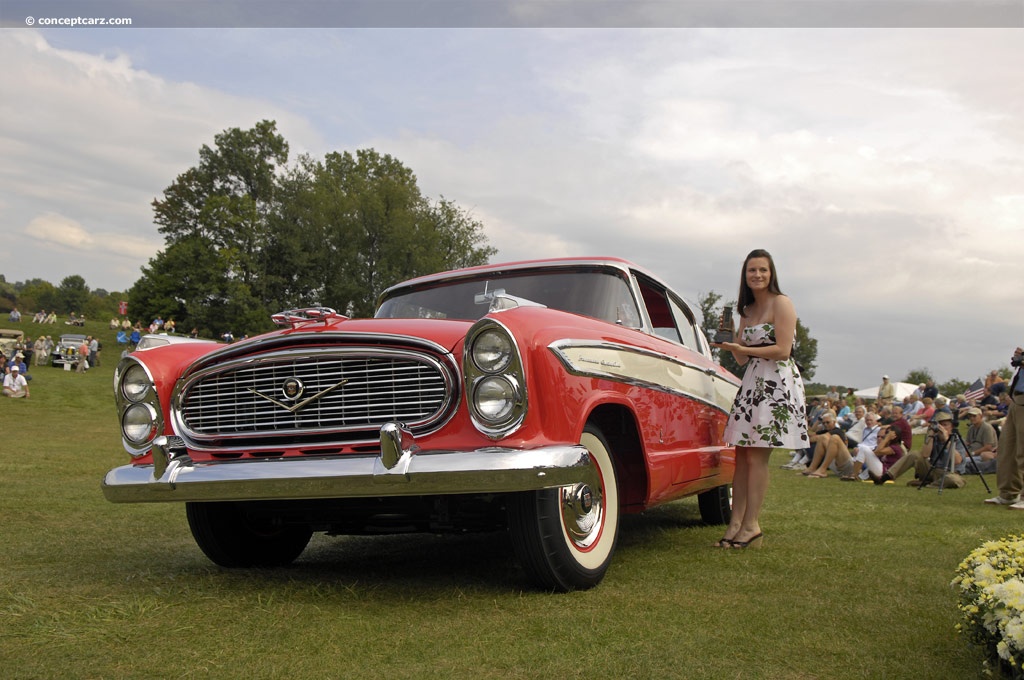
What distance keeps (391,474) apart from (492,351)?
65 centimetres

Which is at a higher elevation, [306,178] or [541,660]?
[306,178]

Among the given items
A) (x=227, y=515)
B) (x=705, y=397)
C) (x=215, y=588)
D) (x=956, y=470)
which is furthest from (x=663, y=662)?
(x=956, y=470)

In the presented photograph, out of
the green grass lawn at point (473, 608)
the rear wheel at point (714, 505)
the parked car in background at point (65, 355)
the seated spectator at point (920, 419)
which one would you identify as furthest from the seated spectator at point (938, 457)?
the parked car in background at point (65, 355)

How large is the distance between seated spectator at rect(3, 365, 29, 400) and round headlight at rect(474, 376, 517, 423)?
24785 mm

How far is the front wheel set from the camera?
11.8 feet

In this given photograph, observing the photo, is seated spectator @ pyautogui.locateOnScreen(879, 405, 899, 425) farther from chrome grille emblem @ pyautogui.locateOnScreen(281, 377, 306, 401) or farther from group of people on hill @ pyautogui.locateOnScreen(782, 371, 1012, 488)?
chrome grille emblem @ pyautogui.locateOnScreen(281, 377, 306, 401)

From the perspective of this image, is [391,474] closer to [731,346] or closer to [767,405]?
[731,346]

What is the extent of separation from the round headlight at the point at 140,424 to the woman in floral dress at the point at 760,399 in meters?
3.18

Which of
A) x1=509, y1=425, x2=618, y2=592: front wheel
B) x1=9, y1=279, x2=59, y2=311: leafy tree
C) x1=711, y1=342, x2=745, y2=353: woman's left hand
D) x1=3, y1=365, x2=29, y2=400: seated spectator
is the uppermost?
x1=9, y1=279, x2=59, y2=311: leafy tree

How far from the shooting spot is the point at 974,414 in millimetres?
11430

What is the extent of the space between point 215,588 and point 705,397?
331 cm

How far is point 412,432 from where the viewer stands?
357cm

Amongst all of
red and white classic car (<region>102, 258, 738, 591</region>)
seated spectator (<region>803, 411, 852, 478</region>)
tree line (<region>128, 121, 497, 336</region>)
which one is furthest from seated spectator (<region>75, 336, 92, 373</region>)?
red and white classic car (<region>102, 258, 738, 591</region>)

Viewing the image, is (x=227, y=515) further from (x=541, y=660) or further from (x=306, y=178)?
(x=306, y=178)
